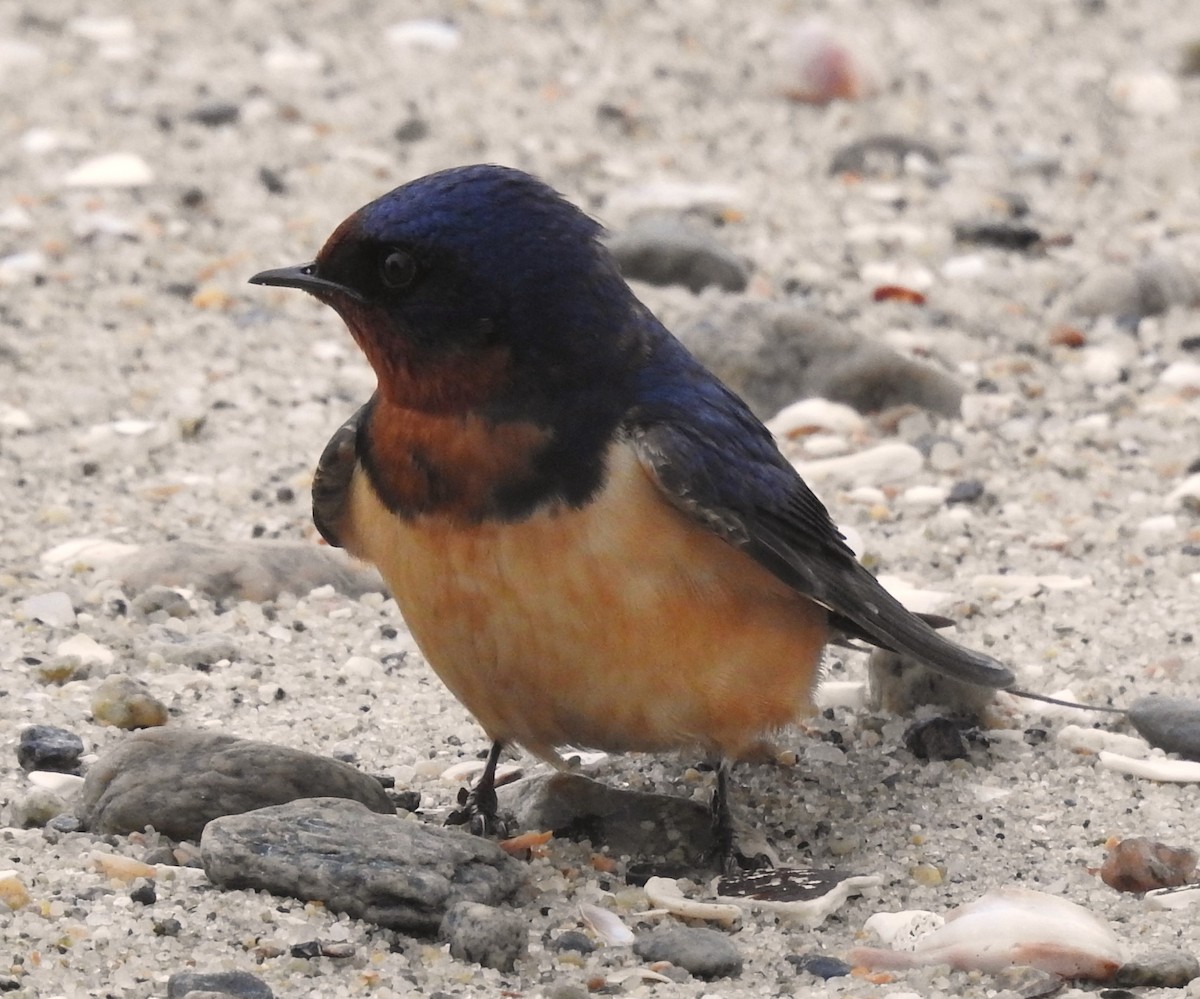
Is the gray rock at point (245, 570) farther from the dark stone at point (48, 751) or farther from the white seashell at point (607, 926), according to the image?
the white seashell at point (607, 926)

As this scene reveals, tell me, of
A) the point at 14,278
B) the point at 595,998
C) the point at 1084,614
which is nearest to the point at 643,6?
the point at 14,278

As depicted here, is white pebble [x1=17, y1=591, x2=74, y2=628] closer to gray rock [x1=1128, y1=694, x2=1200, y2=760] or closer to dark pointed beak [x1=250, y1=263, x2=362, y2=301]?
dark pointed beak [x1=250, y1=263, x2=362, y2=301]

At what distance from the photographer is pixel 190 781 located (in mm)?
3971

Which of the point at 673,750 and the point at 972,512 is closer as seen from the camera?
the point at 673,750

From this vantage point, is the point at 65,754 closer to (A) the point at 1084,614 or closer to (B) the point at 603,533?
(B) the point at 603,533

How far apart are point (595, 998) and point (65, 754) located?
1281 millimetres

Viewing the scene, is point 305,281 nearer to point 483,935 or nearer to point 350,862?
point 350,862

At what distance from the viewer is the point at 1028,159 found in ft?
28.2

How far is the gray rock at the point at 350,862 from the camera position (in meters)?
3.69

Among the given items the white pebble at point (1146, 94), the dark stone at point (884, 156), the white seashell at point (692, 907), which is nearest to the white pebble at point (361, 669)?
the white seashell at point (692, 907)

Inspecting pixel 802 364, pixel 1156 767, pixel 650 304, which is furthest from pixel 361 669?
pixel 650 304


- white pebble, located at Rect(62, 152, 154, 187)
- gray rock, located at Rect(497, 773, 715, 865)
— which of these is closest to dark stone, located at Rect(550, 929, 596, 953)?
gray rock, located at Rect(497, 773, 715, 865)

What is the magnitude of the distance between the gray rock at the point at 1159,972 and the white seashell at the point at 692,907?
0.66m

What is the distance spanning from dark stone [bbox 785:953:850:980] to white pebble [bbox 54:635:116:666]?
69.7 inches
